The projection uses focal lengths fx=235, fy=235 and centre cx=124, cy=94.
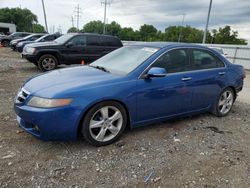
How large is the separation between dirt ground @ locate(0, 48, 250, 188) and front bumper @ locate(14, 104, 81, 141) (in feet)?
1.01

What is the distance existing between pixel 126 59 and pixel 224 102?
8.01ft

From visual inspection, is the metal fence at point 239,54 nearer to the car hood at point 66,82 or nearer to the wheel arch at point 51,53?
the wheel arch at point 51,53

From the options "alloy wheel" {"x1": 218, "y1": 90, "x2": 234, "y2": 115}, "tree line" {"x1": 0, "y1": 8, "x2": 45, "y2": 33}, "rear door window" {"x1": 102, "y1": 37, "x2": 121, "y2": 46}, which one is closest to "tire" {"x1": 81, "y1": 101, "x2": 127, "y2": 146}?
"alloy wheel" {"x1": 218, "y1": 90, "x2": 234, "y2": 115}

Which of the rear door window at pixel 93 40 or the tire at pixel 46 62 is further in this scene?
the rear door window at pixel 93 40

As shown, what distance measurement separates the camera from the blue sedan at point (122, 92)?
311cm

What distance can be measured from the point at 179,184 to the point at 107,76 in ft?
5.95

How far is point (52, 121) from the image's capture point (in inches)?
120

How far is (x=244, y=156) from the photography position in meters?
3.47

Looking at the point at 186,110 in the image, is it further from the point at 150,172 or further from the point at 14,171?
the point at 14,171

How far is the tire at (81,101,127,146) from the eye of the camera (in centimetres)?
329

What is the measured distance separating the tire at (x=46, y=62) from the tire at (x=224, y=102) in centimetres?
712

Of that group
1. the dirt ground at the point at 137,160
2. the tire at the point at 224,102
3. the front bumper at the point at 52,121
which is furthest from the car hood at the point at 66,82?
the tire at the point at 224,102

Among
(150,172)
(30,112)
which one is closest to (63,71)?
(30,112)

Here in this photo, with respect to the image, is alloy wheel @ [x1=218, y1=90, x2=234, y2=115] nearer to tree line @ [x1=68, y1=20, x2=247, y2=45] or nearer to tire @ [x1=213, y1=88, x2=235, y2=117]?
tire @ [x1=213, y1=88, x2=235, y2=117]
